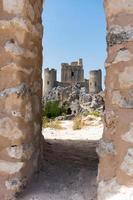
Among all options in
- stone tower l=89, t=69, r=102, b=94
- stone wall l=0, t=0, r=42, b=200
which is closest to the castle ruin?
stone tower l=89, t=69, r=102, b=94

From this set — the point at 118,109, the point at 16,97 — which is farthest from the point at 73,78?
the point at 118,109

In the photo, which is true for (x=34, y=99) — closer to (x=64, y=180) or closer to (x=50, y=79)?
(x=64, y=180)

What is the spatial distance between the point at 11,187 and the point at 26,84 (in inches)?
34.1

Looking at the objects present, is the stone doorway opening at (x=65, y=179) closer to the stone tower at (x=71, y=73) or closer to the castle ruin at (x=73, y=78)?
the castle ruin at (x=73, y=78)

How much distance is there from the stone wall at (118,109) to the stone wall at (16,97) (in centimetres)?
68

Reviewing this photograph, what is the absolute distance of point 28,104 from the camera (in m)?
3.04

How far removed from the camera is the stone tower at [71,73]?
1978 inches

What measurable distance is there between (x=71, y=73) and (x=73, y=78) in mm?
872

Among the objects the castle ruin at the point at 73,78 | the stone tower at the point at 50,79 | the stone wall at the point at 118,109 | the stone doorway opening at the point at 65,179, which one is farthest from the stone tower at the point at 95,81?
the stone wall at the point at 118,109

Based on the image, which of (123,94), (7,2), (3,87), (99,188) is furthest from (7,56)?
(99,188)

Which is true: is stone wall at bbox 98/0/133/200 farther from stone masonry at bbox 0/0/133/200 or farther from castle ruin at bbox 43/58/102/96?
castle ruin at bbox 43/58/102/96

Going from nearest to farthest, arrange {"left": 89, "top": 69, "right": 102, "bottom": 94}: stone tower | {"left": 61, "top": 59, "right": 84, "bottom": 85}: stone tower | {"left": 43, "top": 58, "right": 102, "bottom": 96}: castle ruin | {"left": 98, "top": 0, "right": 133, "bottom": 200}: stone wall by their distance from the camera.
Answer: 1. {"left": 98, "top": 0, "right": 133, "bottom": 200}: stone wall
2. {"left": 89, "top": 69, "right": 102, "bottom": 94}: stone tower
3. {"left": 43, "top": 58, "right": 102, "bottom": 96}: castle ruin
4. {"left": 61, "top": 59, "right": 84, "bottom": 85}: stone tower

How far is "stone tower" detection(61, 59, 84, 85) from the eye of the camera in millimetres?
50250

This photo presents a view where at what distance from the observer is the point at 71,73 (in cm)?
5056
